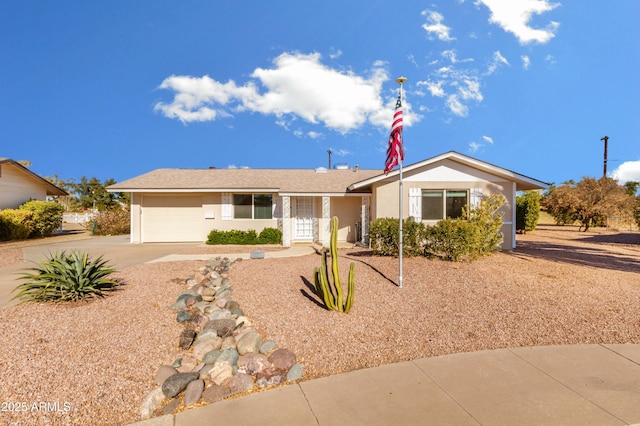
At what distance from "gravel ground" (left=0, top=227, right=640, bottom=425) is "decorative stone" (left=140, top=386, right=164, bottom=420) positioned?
73mm

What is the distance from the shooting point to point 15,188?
19422 millimetres

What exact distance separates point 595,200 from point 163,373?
28019mm

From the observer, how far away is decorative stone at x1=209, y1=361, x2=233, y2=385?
11.5ft

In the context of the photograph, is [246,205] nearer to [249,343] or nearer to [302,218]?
[302,218]

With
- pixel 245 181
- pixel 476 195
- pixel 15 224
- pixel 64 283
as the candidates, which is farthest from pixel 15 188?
pixel 476 195

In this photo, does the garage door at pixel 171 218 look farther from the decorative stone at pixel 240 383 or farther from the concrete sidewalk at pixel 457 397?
the concrete sidewalk at pixel 457 397

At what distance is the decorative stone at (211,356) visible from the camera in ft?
12.6

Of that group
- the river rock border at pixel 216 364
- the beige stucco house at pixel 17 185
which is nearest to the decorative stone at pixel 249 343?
the river rock border at pixel 216 364

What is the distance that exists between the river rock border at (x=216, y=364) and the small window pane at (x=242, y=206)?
10.3 meters

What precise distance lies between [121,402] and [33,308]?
3.70 meters

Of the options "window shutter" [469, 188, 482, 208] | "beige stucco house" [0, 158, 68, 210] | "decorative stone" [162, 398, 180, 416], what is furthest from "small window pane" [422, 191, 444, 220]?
"beige stucco house" [0, 158, 68, 210]

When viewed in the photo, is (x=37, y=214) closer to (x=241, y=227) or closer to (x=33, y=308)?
(x=241, y=227)

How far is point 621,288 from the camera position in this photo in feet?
22.3

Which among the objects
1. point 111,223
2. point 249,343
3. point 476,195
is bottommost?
point 249,343
